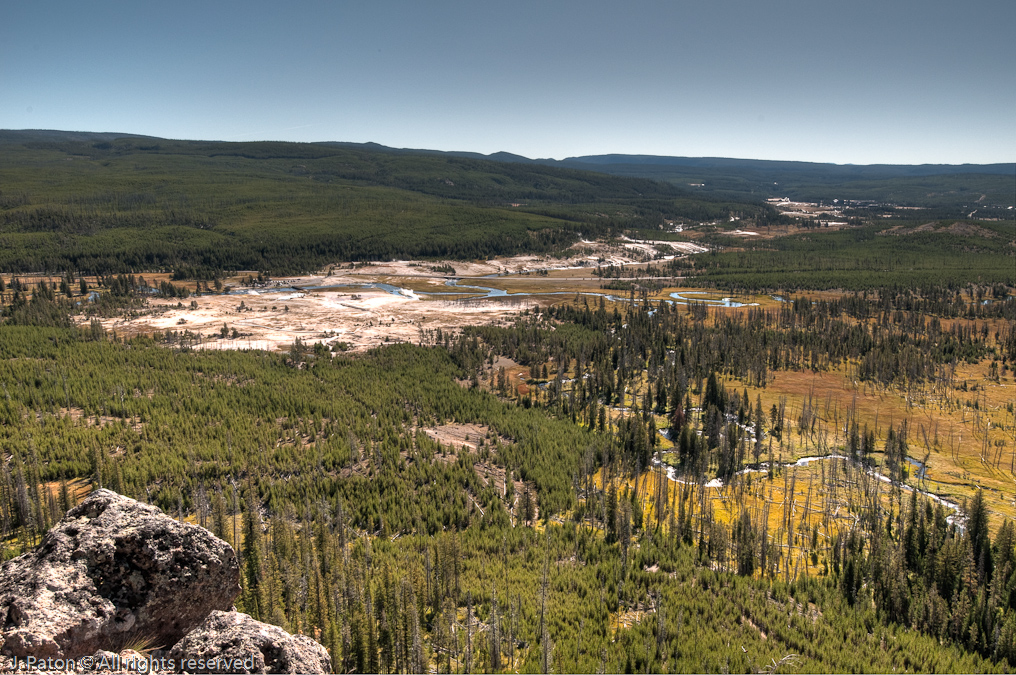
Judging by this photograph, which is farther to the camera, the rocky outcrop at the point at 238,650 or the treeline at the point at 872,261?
the treeline at the point at 872,261

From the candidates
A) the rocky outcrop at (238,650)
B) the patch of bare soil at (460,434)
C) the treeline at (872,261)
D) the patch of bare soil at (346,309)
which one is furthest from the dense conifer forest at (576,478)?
the treeline at (872,261)

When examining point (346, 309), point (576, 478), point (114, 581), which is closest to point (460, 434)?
point (576, 478)

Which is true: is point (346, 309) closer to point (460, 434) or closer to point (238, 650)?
point (460, 434)

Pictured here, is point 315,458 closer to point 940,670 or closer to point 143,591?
point 143,591

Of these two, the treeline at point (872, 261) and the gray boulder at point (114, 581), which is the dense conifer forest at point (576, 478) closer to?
the gray boulder at point (114, 581)

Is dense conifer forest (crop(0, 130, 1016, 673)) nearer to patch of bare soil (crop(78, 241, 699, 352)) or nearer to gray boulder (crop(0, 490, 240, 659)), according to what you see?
patch of bare soil (crop(78, 241, 699, 352))

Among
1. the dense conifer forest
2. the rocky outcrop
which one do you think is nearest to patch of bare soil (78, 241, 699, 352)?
the dense conifer forest
